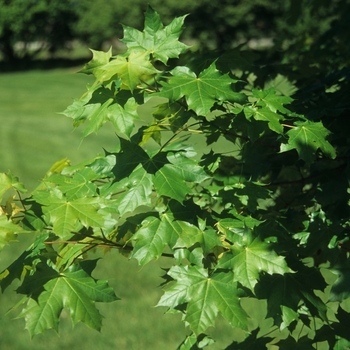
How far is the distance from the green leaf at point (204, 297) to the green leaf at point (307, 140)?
0.47 metres

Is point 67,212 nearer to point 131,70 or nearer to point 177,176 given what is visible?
point 177,176

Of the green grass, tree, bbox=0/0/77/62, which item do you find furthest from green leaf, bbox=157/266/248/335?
tree, bbox=0/0/77/62

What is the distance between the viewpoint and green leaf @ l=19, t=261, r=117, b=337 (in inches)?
67.4

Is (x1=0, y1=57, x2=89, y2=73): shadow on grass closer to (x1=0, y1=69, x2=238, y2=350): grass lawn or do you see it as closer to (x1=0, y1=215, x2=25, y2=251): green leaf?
(x1=0, y1=69, x2=238, y2=350): grass lawn

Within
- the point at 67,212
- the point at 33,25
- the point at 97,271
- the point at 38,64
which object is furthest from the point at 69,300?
the point at 38,64

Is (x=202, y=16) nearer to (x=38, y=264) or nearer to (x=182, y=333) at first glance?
(x=182, y=333)

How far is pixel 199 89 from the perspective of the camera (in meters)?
1.81

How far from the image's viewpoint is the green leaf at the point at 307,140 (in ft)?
6.25

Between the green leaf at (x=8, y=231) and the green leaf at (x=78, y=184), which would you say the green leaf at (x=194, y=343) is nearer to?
the green leaf at (x=78, y=184)

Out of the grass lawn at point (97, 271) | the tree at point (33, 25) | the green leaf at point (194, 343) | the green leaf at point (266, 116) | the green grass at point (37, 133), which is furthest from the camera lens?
the tree at point (33, 25)

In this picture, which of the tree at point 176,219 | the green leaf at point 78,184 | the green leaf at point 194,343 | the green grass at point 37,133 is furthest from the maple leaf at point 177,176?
the green grass at point 37,133

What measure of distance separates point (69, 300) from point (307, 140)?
0.92 meters

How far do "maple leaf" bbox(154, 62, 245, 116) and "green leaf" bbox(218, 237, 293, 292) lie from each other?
429mm

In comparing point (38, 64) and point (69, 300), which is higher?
point (69, 300)
